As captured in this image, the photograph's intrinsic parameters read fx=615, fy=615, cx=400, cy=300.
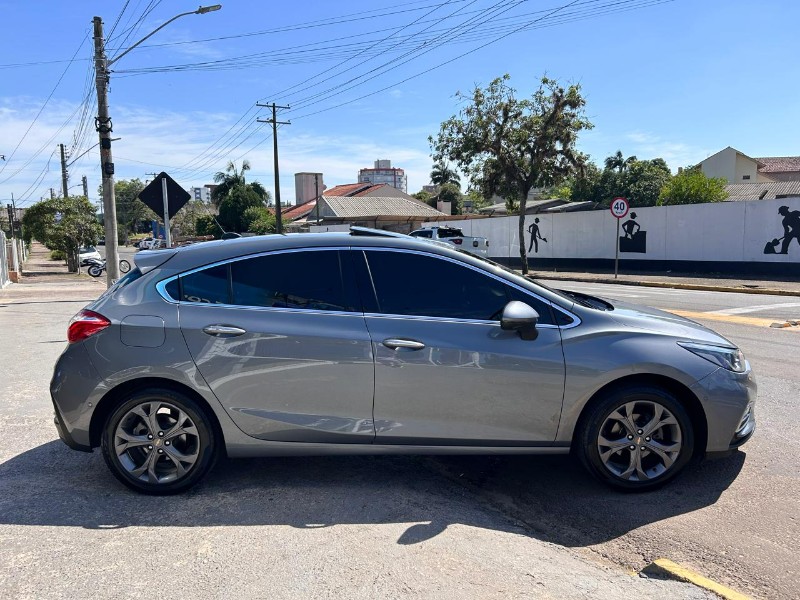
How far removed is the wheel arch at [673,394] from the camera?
3910 mm

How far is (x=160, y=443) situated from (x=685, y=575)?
3.10m

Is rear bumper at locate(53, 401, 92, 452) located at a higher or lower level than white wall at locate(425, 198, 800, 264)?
lower

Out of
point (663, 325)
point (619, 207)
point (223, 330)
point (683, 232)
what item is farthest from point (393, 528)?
point (683, 232)

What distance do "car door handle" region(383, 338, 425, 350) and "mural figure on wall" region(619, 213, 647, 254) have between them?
2323 cm

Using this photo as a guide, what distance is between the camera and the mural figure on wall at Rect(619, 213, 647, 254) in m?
24.9

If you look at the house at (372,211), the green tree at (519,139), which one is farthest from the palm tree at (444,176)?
the green tree at (519,139)

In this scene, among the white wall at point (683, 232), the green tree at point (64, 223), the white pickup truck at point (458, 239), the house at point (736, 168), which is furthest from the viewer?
the house at point (736, 168)

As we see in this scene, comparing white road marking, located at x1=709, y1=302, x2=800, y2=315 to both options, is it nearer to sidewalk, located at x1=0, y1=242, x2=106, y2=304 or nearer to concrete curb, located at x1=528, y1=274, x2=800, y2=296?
concrete curb, located at x1=528, y1=274, x2=800, y2=296

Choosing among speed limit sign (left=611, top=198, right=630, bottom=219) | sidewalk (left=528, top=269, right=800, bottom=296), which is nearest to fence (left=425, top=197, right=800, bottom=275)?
sidewalk (left=528, top=269, right=800, bottom=296)

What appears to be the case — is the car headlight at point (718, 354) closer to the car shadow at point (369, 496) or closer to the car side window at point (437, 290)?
the car shadow at point (369, 496)

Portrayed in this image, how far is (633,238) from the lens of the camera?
25.3 meters

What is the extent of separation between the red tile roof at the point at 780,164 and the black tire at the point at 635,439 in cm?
8094

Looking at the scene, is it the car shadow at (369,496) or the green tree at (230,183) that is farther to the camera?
the green tree at (230,183)

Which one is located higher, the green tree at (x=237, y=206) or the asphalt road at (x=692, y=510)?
the green tree at (x=237, y=206)
